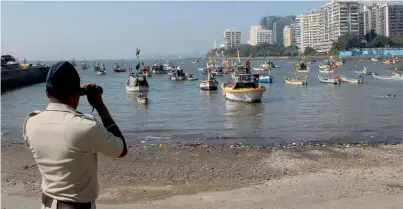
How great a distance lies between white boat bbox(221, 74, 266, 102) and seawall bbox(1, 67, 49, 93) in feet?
116


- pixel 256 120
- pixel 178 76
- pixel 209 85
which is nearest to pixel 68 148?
pixel 256 120

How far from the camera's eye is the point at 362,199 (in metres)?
8.23

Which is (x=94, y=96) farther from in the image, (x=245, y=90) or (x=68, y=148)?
(x=245, y=90)

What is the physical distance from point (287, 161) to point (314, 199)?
4.98 meters

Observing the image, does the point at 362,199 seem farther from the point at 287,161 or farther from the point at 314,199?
the point at 287,161

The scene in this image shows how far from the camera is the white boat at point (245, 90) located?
1535 inches

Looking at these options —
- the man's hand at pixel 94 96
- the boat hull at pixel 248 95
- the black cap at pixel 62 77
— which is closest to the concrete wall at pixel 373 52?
the boat hull at pixel 248 95

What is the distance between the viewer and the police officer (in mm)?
2826

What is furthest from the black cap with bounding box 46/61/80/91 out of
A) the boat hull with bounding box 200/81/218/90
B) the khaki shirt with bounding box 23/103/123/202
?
the boat hull with bounding box 200/81/218/90

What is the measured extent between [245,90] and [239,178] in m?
28.5

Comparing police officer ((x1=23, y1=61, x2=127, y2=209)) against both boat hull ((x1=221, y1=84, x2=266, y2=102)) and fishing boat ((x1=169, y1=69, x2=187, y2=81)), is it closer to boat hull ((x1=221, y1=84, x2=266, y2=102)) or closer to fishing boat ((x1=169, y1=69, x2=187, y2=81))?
boat hull ((x1=221, y1=84, x2=266, y2=102))

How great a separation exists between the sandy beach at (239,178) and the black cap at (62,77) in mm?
5527

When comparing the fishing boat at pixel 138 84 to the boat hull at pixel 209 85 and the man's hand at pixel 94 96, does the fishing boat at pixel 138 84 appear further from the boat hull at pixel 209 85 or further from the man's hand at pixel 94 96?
the man's hand at pixel 94 96

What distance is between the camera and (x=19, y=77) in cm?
7381
